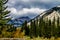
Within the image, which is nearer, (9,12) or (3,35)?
(3,35)

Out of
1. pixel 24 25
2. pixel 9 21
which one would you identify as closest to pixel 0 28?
pixel 9 21

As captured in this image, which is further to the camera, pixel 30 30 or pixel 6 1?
pixel 30 30

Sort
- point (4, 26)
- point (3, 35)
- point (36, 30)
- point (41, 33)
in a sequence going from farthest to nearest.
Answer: point (36, 30) → point (41, 33) → point (4, 26) → point (3, 35)

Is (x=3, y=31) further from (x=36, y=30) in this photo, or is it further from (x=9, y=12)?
(x=36, y=30)

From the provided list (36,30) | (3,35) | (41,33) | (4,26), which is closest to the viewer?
(3,35)

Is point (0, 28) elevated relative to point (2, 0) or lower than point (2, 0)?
lower

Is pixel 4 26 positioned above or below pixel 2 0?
below

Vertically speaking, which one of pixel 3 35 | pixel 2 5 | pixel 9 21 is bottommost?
pixel 3 35

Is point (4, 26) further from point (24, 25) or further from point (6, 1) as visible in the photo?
point (24, 25)

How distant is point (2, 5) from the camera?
47.8 m

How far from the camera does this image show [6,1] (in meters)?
47.4

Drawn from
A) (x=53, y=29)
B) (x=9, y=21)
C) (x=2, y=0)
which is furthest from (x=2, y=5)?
(x=53, y=29)

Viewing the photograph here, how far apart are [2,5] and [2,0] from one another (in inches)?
46.9

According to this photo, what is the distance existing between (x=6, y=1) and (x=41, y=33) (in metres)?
27.7
